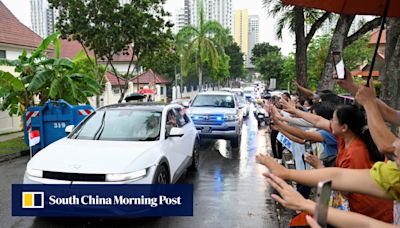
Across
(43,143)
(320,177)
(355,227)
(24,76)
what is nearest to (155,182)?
(320,177)

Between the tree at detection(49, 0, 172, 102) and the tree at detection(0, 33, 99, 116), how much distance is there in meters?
3.29

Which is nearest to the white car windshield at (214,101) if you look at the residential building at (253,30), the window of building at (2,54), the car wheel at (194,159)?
the car wheel at (194,159)

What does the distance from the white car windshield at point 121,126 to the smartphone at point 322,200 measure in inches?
172

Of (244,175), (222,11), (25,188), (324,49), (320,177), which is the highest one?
(222,11)

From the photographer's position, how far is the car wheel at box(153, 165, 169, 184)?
16.7 ft

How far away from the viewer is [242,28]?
8556cm

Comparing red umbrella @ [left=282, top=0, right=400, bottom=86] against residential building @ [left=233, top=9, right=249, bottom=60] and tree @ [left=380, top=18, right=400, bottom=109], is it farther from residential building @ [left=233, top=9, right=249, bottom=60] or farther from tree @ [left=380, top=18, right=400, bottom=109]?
residential building @ [left=233, top=9, right=249, bottom=60]

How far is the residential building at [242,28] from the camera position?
83.6m

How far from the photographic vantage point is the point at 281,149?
8.36 m

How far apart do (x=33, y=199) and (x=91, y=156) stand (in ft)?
3.10

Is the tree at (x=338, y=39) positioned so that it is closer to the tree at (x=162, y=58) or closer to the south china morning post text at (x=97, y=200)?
the south china morning post text at (x=97, y=200)

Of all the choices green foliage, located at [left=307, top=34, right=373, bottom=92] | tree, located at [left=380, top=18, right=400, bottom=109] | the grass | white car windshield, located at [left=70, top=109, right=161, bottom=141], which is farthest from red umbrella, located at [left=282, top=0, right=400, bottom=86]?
green foliage, located at [left=307, top=34, right=373, bottom=92]

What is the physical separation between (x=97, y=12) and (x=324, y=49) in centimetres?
1656

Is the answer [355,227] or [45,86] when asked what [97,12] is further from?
[355,227]
